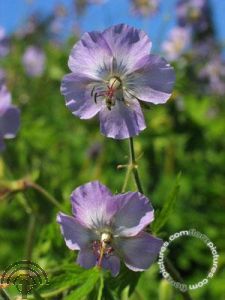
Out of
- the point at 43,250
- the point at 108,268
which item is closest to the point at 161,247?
the point at 108,268

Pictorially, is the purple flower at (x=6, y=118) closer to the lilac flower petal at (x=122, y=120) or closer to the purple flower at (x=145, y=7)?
the lilac flower petal at (x=122, y=120)

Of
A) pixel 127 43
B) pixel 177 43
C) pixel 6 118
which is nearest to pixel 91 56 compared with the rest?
pixel 127 43

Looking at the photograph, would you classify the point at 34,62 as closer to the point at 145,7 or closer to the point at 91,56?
the point at 145,7

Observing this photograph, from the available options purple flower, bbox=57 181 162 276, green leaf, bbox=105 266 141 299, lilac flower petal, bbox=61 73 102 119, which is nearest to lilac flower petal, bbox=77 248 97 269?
purple flower, bbox=57 181 162 276

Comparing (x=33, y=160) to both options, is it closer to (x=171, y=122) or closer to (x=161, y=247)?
(x=171, y=122)

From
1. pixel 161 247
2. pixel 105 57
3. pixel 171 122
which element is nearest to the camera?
pixel 161 247
